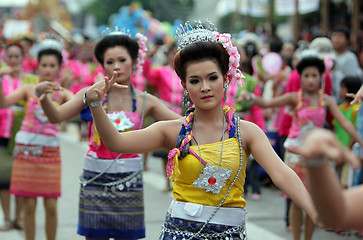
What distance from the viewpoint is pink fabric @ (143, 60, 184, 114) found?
316 inches

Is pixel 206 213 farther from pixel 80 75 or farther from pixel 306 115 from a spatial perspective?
pixel 80 75

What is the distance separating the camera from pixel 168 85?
8047 mm

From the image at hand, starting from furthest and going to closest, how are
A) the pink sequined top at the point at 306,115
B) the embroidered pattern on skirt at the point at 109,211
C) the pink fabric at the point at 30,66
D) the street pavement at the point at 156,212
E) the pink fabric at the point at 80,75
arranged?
the pink fabric at the point at 80,75, the pink fabric at the point at 30,66, the street pavement at the point at 156,212, the pink sequined top at the point at 306,115, the embroidered pattern on skirt at the point at 109,211

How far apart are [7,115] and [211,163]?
3.99 metres

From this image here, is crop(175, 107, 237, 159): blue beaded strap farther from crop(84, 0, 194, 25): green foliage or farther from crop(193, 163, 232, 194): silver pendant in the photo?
crop(84, 0, 194, 25): green foliage

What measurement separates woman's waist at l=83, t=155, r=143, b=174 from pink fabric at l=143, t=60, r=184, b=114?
3698mm

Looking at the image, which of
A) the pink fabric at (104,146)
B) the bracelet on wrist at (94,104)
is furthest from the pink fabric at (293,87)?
the bracelet on wrist at (94,104)

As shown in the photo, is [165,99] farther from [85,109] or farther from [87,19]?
[87,19]

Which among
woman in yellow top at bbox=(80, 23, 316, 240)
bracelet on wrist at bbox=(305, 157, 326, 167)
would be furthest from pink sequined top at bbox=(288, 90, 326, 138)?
bracelet on wrist at bbox=(305, 157, 326, 167)

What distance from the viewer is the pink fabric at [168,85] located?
316 inches

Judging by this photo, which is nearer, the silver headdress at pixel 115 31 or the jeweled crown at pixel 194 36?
the jeweled crown at pixel 194 36

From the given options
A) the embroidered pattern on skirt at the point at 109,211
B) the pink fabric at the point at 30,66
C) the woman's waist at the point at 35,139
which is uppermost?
the pink fabric at the point at 30,66

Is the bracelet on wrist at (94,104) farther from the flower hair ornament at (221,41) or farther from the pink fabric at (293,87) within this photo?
the pink fabric at (293,87)

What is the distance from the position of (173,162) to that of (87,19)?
162 feet
